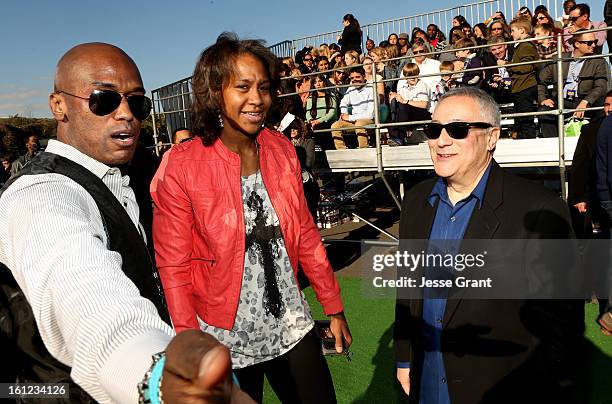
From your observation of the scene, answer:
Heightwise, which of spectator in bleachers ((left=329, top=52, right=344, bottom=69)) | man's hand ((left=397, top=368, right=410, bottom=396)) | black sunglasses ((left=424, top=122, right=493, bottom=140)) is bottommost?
man's hand ((left=397, top=368, right=410, bottom=396))

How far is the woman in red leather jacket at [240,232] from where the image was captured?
102 inches

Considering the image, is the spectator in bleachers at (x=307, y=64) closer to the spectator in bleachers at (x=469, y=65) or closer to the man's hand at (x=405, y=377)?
the spectator in bleachers at (x=469, y=65)

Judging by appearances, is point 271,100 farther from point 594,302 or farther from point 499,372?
point 594,302

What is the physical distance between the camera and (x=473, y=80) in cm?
770

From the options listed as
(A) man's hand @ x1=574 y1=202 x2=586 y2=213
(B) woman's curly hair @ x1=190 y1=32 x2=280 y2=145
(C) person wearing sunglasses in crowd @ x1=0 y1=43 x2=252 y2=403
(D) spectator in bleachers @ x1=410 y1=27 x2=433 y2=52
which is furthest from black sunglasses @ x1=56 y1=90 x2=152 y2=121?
(D) spectator in bleachers @ x1=410 y1=27 x2=433 y2=52

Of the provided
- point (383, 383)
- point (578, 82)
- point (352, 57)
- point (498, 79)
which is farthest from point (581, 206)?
point (352, 57)

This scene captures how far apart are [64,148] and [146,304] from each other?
0.85 m

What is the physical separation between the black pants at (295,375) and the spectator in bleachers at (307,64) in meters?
10.6

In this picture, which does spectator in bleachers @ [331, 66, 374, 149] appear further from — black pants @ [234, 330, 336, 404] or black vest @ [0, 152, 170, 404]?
black vest @ [0, 152, 170, 404]

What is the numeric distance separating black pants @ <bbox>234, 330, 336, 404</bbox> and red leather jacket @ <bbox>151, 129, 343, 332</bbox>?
1.00 ft

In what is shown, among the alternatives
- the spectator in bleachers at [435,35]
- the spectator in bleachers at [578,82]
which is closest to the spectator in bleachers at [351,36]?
the spectator in bleachers at [435,35]

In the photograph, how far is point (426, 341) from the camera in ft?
8.04

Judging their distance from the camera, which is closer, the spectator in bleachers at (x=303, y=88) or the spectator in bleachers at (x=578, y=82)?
the spectator in bleachers at (x=578, y=82)

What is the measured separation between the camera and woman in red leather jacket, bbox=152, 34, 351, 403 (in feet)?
8.48
